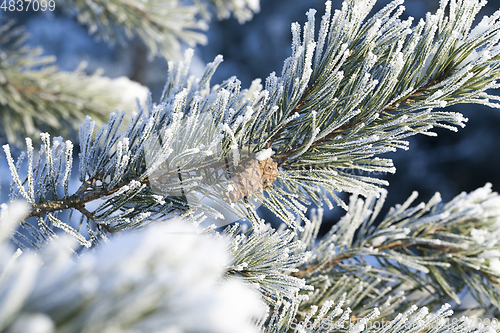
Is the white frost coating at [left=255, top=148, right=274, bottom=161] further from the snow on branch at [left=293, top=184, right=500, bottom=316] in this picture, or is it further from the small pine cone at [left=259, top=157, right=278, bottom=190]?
the snow on branch at [left=293, top=184, right=500, bottom=316]

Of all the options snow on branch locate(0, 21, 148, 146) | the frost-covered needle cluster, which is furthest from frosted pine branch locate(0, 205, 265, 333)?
snow on branch locate(0, 21, 148, 146)

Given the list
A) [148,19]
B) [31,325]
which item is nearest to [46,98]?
[148,19]

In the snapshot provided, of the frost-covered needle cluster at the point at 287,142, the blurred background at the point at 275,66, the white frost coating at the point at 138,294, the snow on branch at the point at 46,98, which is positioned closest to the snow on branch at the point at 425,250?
the frost-covered needle cluster at the point at 287,142

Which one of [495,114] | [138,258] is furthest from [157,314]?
[495,114]

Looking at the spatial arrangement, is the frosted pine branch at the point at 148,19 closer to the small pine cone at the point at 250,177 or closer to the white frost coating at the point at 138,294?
the small pine cone at the point at 250,177

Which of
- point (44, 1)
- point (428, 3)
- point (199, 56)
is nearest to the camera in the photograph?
point (44, 1)

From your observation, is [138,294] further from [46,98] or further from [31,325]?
[46,98]

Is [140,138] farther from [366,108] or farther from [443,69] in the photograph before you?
[443,69]
